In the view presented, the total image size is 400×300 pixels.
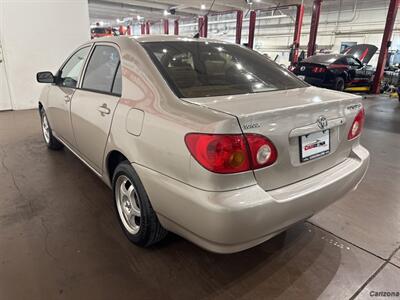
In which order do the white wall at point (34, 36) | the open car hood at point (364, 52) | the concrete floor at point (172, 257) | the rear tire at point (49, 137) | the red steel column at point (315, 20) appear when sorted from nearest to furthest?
the concrete floor at point (172, 257), the rear tire at point (49, 137), the white wall at point (34, 36), the open car hood at point (364, 52), the red steel column at point (315, 20)

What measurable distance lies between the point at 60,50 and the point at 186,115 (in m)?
6.61

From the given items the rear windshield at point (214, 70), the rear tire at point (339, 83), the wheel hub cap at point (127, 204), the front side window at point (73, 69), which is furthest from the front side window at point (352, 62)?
the wheel hub cap at point (127, 204)

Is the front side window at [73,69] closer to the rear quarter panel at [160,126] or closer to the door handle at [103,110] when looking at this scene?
the door handle at [103,110]

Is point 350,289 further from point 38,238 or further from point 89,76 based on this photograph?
point 89,76

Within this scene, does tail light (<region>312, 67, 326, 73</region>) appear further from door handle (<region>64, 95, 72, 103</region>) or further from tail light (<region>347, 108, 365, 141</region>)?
door handle (<region>64, 95, 72, 103</region>)

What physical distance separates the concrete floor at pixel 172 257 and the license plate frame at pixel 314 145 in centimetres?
72

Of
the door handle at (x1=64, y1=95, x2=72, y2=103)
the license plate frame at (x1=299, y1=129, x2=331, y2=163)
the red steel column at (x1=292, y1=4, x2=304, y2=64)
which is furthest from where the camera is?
the red steel column at (x1=292, y1=4, x2=304, y2=64)

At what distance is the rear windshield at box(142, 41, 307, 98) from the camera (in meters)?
1.71

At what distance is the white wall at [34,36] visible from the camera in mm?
6086

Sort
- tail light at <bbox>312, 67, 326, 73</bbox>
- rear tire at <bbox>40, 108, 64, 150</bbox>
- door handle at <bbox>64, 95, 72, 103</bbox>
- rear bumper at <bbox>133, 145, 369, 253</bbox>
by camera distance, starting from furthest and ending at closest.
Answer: tail light at <bbox>312, 67, 326, 73</bbox>, rear tire at <bbox>40, 108, 64, 150</bbox>, door handle at <bbox>64, 95, 72, 103</bbox>, rear bumper at <bbox>133, 145, 369, 253</bbox>

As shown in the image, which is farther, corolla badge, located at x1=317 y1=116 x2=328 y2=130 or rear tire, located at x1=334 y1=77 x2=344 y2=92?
rear tire, located at x1=334 y1=77 x2=344 y2=92

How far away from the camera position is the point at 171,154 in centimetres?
141

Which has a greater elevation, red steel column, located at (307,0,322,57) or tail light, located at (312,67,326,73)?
red steel column, located at (307,0,322,57)

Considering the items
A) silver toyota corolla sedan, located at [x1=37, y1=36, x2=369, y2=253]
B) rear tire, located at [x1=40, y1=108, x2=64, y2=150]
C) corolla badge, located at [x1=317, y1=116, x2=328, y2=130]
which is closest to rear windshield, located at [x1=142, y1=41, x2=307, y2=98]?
silver toyota corolla sedan, located at [x1=37, y1=36, x2=369, y2=253]
